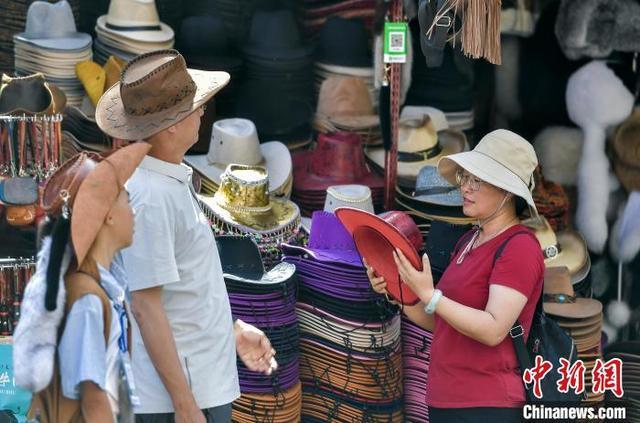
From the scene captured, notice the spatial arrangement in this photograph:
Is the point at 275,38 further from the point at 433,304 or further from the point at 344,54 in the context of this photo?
the point at 433,304

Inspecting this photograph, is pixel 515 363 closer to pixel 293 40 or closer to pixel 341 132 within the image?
pixel 341 132

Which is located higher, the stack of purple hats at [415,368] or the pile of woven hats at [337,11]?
the pile of woven hats at [337,11]

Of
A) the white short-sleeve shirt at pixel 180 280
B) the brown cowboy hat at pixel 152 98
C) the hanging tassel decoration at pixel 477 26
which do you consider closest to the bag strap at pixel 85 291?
the white short-sleeve shirt at pixel 180 280

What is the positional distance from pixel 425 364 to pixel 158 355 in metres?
2.31

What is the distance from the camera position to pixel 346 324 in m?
5.54

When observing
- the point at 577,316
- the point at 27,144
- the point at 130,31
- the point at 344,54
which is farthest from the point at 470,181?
the point at 344,54

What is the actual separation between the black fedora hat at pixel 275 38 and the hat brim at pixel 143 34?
1.82 ft

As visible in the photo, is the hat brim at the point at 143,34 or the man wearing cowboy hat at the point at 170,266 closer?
the man wearing cowboy hat at the point at 170,266

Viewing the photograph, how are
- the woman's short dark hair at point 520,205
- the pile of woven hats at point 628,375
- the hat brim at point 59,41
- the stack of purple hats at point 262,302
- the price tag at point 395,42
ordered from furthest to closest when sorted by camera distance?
the hat brim at point 59,41 < the pile of woven hats at point 628,375 < the price tag at point 395,42 < the stack of purple hats at point 262,302 < the woman's short dark hair at point 520,205

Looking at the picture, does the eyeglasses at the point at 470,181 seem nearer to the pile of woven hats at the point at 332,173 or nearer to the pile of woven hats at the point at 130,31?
the pile of woven hats at the point at 332,173

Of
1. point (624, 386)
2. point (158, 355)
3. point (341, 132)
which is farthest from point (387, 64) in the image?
point (158, 355)

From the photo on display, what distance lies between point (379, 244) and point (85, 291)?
4.82ft

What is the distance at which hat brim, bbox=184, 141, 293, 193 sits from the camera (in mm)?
6074

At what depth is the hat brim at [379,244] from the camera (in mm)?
4242
